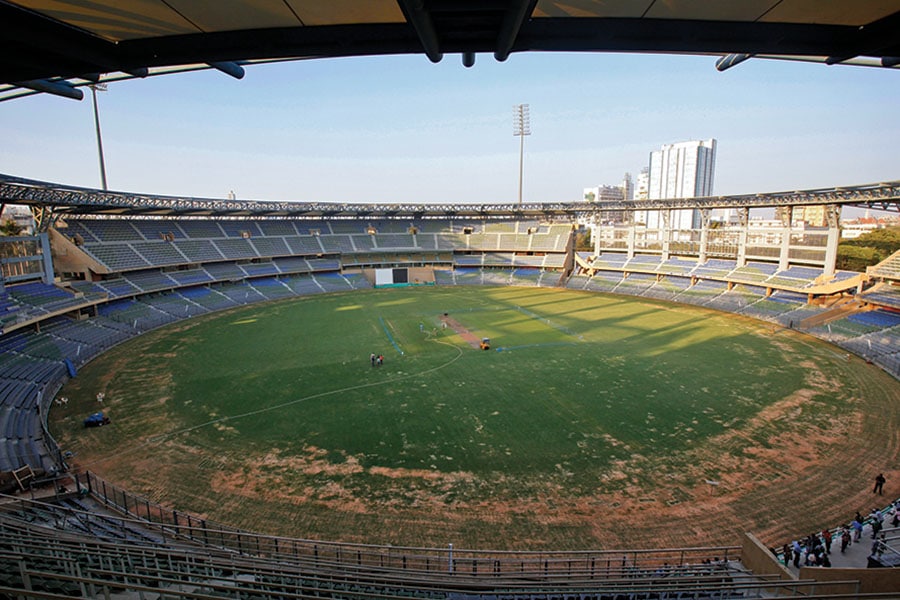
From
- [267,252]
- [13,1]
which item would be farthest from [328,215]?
[13,1]

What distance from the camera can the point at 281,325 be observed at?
3606 cm

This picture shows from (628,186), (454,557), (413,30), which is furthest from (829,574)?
(628,186)

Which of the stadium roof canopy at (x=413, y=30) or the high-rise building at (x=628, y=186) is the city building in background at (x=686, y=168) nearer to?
the high-rise building at (x=628, y=186)

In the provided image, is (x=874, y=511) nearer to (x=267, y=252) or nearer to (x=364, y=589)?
(x=364, y=589)

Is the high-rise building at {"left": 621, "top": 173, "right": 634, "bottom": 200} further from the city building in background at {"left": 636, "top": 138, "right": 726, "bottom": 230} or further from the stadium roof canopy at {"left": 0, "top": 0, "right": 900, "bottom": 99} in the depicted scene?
the stadium roof canopy at {"left": 0, "top": 0, "right": 900, "bottom": 99}

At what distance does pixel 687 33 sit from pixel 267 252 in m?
56.4

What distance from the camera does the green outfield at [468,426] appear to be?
13297 millimetres

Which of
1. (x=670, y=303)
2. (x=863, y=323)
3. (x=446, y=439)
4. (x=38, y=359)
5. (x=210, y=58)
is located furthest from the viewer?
(x=670, y=303)

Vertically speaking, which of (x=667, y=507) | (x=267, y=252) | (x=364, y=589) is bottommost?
(x=667, y=507)

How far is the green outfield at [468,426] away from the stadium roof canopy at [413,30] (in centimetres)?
1188

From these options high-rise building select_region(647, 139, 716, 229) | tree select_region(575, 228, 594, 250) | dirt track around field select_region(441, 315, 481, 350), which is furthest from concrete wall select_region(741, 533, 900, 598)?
high-rise building select_region(647, 139, 716, 229)

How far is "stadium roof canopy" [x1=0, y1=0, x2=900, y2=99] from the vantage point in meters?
3.48

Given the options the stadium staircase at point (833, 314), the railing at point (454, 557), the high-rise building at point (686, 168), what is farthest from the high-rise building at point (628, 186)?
the railing at point (454, 557)

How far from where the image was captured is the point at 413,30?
3918mm
